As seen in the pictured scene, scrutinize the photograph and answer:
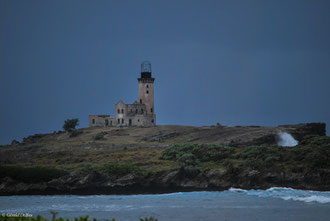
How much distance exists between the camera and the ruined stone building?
113875mm

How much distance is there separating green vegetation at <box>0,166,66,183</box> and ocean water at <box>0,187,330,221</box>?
5292 mm

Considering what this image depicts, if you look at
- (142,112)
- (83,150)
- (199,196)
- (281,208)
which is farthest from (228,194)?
(142,112)

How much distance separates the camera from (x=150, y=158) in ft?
225

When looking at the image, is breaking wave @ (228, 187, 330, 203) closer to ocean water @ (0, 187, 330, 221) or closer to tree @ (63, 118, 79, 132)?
ocean water @ (0, 187, 330, 221)

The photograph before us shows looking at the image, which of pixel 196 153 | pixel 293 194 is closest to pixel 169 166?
pixel 196 153

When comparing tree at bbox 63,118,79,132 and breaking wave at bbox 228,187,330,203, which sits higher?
tree at bbox 63,118,79,132

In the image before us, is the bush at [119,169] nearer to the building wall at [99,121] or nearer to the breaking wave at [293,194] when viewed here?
the breaking wave at [293,194]

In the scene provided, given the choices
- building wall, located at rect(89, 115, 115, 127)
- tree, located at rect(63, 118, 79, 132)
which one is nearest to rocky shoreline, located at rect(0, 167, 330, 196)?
tree, located at rect(63, 118, 79, 132)

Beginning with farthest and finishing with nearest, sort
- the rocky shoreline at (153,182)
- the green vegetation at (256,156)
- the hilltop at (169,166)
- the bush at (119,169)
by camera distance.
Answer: the bush at (119,169), the green vegetation at (256,156), the hilltop at (169,166), the rocky shoreline at (153,182)

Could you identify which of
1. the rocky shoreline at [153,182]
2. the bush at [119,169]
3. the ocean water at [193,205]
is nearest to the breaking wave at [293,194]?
the ocean water at [193,205]

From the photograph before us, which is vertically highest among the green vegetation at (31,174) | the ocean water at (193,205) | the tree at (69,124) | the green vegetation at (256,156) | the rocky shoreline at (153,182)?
the tree at (69,124)

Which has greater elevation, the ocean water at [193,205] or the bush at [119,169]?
the bush at [119,169]

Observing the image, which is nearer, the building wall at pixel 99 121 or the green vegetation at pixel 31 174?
the green vegetation at pixel 31 174

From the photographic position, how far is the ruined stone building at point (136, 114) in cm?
11388
